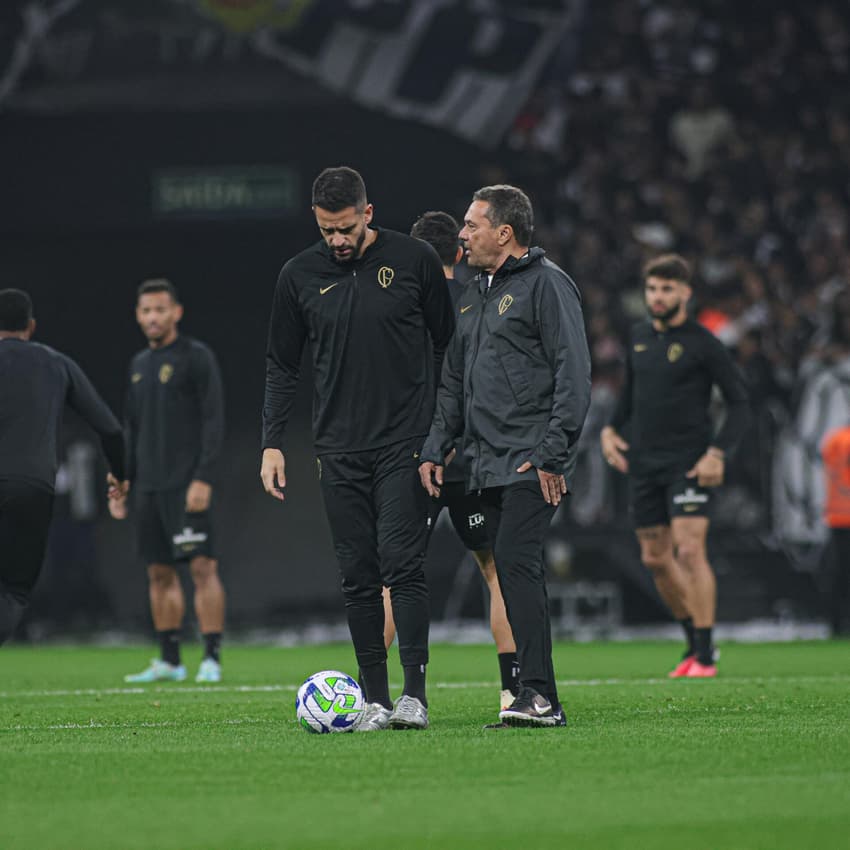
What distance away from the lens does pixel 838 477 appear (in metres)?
15.4

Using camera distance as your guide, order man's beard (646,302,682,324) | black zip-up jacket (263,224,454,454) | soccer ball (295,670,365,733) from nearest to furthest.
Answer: soccer ball (295,670,365,733)
black zip-up jacket (263,224,454,454)
man's beard (646,302,682,324)

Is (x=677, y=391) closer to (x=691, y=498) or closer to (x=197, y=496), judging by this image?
(x=691, y=498)

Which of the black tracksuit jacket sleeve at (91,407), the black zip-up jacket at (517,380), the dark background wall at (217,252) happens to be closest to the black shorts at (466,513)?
the black zip-up jacket at (517,380)

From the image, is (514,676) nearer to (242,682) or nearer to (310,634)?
(242,682)

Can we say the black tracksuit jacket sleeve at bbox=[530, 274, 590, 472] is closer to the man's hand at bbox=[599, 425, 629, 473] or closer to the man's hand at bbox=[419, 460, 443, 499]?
the man's hand at bbox=[419, 460, 443, 499]

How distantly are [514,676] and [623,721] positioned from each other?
704 mm

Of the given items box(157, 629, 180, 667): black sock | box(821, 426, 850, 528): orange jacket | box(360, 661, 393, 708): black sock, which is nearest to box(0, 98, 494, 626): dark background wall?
box(821, 426, 850, 528): orange jacket

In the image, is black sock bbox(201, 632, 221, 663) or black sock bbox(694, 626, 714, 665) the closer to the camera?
black sock bbox(694, 626, 714, 665)

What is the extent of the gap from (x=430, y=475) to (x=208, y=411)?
4712 mm

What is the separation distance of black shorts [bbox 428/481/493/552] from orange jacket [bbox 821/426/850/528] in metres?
7.72

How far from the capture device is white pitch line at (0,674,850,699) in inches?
394

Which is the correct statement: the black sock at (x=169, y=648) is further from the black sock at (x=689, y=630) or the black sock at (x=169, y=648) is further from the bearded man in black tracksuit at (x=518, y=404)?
the bearded man in black tracksuit at (x=518, y=404)

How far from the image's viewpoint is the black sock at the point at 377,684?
734 cm

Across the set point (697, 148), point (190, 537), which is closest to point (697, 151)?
point (697, 148)
